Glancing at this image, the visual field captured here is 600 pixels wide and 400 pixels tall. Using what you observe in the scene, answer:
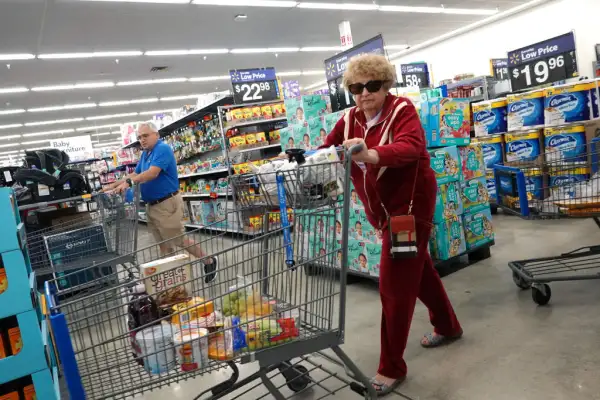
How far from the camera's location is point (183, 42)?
465 inches

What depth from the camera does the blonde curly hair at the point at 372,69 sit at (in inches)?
79.8

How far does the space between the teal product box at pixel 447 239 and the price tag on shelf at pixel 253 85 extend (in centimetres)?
429

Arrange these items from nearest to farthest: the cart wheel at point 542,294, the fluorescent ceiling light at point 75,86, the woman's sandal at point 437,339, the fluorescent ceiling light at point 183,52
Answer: the woman's sandal at point 437,339
the cart wheel at point 542,294
the fluorescent ceiling light at point 183,52
the fluorescent ceiling light at point 75,86

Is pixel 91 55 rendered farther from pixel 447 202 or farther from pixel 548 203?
pixel 548 203

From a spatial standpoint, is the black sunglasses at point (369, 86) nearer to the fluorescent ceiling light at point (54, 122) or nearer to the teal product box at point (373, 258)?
the teal product box at point (373, 258)

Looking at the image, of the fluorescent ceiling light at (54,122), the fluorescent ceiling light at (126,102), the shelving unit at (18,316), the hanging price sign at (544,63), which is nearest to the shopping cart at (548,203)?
the shelving unit at (18,316)

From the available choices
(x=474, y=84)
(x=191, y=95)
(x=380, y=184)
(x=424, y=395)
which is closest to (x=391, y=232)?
(x=380, y=184)

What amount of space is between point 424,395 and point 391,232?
855mm

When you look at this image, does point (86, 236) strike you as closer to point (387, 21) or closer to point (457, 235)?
point (457, 235)

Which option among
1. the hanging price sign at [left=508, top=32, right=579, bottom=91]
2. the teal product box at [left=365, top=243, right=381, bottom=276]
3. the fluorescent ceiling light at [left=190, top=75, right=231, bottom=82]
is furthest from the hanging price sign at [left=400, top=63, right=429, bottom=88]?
the fluorescent ceiling light at [left=190, top=75, right=231, bottom=82]

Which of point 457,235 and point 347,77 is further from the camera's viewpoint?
point 457,235

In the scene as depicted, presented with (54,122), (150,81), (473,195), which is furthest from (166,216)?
(54,122)

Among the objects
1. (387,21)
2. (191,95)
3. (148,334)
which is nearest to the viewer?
(148,334)

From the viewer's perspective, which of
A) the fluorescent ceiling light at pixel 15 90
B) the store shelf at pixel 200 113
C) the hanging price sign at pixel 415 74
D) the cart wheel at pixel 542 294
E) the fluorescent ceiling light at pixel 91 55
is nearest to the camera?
the cart wheel at pixel 542 294
